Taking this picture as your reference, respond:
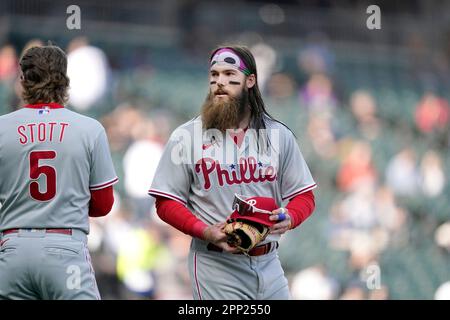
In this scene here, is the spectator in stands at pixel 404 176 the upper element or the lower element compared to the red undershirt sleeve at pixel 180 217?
lower

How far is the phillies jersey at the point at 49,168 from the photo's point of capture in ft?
14.6

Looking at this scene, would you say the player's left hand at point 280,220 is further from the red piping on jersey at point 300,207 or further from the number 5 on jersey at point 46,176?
the number 5 on jersey at point 46,176


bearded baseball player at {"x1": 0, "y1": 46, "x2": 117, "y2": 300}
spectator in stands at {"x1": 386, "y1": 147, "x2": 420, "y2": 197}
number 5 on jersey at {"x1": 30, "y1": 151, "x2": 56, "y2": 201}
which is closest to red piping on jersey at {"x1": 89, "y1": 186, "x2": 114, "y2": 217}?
bearded baseball player at {"x1": 0, "y1": 46, "x2": 117, "y2": 300}

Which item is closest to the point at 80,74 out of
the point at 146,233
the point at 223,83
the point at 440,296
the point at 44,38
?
the point at 44,38

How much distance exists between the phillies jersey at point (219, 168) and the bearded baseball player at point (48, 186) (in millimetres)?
318

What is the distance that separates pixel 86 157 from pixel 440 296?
7.30 metres

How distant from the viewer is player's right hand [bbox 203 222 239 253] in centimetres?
455

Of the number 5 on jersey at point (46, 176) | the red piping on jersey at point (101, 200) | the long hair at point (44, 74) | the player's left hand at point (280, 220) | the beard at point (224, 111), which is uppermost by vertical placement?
the long hair at point (44, 74)

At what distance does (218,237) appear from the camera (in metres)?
4.54

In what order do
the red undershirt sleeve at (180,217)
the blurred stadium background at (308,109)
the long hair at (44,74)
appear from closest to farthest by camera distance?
1. the long hair at (44,74)
2. the red undershirt sleeve at (180,217)
3. the blurred stadium background at (308,109)

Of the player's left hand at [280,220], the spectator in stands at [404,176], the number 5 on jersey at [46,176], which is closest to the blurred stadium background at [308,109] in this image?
the spectator in stands at [404,176]

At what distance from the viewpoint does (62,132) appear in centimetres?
450

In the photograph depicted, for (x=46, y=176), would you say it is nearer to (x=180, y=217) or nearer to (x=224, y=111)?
(x=180, y=217)
